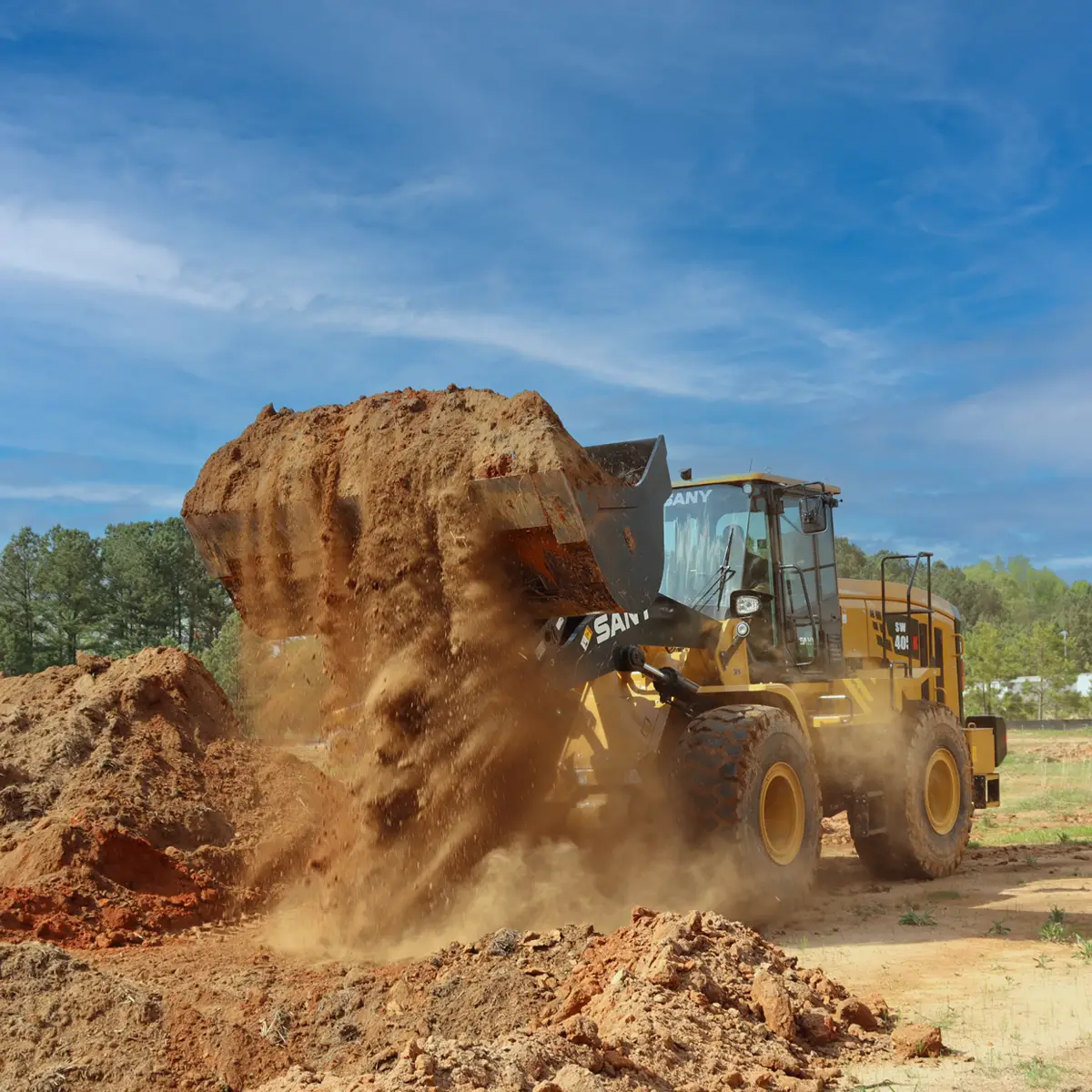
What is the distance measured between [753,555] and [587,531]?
10.4ft

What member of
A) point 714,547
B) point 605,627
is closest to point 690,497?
point 714,547

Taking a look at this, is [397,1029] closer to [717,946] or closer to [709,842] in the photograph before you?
[717,946]

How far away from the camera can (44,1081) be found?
4820 mm

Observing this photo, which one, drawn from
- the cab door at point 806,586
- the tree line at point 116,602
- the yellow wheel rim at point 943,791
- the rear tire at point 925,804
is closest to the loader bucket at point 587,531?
the cab door at point 806,586

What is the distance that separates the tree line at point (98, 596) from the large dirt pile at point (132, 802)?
31.1m

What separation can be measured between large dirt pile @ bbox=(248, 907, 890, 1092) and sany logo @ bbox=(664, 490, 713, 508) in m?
4.19

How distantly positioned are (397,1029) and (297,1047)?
434mm

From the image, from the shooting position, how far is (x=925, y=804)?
34.2ft

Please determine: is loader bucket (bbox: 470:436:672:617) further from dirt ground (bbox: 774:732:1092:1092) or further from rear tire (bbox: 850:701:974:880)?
rear tire (bbox: 850:701:974:880)

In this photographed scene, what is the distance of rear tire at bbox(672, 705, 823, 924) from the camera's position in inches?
298

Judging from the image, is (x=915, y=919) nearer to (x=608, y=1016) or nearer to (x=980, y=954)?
(x=980, y=954)

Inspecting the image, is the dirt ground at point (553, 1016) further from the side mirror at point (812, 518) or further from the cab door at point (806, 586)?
the side mirror at point (812, 518)

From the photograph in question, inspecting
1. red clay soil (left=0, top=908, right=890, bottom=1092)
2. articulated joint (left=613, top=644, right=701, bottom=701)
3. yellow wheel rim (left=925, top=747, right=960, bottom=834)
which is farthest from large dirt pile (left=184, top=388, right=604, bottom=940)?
yellow wheel rim (left=925, top=747, right=960, bottom=834)

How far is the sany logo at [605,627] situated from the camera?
25.4ft
